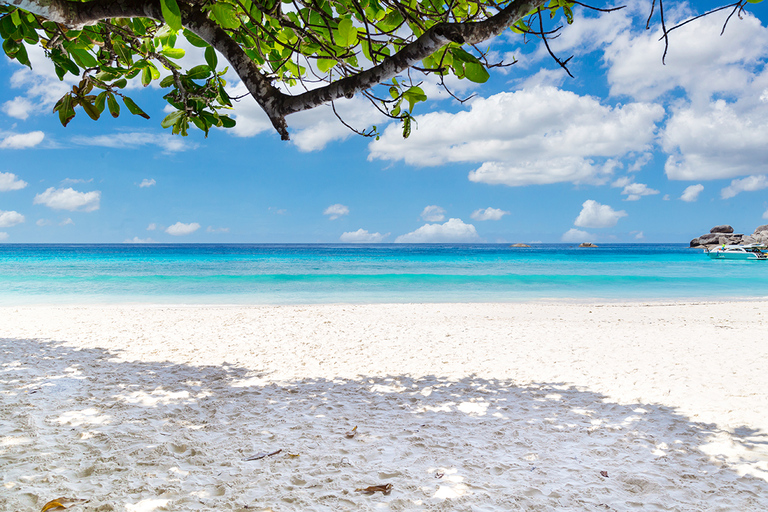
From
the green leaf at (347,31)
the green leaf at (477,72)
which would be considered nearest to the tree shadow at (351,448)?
the green leaf at (477,72)

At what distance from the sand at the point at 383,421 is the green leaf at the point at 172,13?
216cm

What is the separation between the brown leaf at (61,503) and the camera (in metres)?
1.96

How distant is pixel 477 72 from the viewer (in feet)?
4.69

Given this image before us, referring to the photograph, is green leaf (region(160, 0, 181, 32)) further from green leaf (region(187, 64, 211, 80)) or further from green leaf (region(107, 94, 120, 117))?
green leaf (region(107, 94, 120, 117))

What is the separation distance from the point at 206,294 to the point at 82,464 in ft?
44.3

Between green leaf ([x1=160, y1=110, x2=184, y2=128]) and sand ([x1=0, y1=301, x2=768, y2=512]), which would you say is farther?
sand ([x1=0, y1=301, x2=768, y2=512])

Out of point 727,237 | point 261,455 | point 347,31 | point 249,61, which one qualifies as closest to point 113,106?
point 249,61

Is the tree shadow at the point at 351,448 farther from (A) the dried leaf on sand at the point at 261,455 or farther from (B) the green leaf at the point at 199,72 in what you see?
(B) the green leaf at the point at 199,72

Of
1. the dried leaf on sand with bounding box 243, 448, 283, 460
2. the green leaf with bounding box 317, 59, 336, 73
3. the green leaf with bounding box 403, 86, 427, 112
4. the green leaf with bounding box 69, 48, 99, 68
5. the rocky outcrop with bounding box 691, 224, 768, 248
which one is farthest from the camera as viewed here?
the rocky outcrop with bounding box 691, 224, 768, 248

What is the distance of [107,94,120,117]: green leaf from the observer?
1.98 metres

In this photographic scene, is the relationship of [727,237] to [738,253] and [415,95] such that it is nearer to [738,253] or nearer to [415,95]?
[738,253]

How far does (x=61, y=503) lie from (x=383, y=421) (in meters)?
2.05

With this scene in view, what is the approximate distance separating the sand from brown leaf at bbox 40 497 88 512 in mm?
86

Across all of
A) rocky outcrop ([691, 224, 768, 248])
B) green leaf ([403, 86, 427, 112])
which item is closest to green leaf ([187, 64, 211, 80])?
green leaf ([403, 86, 427, 112])
